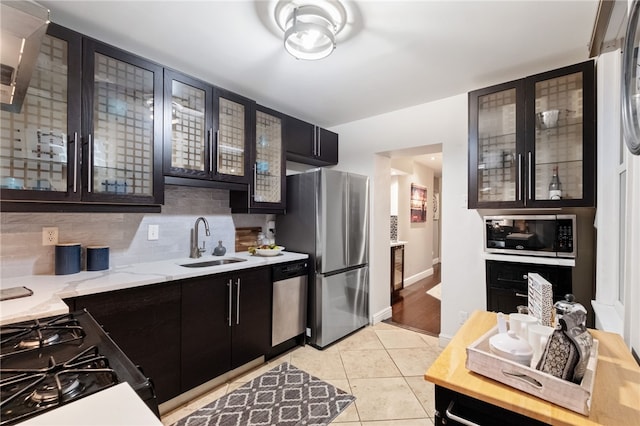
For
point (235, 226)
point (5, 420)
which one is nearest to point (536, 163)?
point (235, 226)

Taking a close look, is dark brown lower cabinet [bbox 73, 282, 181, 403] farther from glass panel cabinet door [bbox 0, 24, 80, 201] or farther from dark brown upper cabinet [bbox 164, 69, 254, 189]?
dark brown upper cabinet [bbox 164, 69, 254, 189]

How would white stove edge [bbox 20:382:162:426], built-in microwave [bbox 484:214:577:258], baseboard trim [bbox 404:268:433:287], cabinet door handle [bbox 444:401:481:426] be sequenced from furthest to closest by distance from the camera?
1. baseboard trim [bbox 404:268:433:287]
2. built-in microwave [bbox 484:214:577:258]
3. cabinet door handle [bbox 444:401:481:426]
4. white stove edge [bbox 20:382:162:426]

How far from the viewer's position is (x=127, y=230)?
7.07 feet

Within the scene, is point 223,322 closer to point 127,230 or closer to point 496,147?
point 127,230

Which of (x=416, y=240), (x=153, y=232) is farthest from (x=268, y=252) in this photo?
(x=416, y=240)

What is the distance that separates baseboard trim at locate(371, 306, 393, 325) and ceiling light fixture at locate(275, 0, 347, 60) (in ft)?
9.13

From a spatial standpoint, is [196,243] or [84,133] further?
[196,243]

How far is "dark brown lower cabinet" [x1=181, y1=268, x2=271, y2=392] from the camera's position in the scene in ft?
6.31

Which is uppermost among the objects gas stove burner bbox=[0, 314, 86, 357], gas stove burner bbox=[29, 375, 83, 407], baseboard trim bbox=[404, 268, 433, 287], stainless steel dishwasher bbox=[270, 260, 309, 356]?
gas stove burner bbox=[29, 375, 83, 407]

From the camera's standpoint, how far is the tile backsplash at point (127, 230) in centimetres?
171

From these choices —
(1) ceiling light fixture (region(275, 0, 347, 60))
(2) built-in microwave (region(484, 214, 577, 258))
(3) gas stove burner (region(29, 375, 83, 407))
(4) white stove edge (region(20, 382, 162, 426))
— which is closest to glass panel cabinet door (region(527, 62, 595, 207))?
(2) built-in microwave (region(484, 214, 577, 258))

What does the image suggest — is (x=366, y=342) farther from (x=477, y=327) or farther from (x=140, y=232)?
(x=140, y=232)

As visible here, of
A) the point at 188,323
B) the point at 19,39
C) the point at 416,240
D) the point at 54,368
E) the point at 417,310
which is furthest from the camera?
the point at 416,240

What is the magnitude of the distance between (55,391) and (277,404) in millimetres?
1591
